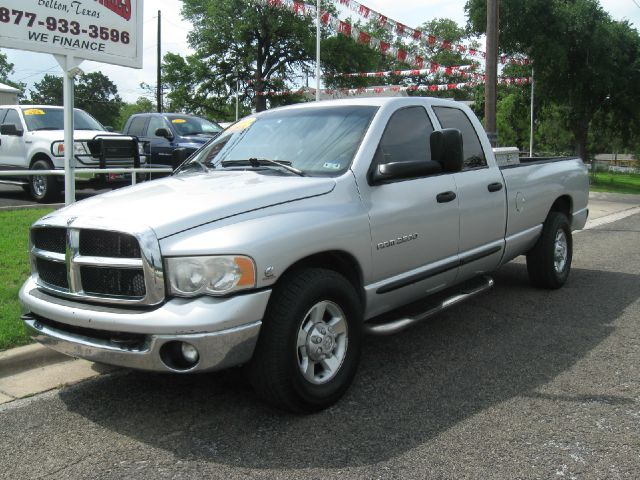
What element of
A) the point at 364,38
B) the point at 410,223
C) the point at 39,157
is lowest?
the point at 410,223

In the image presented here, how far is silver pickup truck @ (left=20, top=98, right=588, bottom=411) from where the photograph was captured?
3266 millimetres

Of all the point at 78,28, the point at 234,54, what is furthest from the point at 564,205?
the point at 234,54

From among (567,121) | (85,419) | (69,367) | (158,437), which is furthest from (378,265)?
(567,121)

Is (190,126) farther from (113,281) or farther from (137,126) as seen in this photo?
(113,281)

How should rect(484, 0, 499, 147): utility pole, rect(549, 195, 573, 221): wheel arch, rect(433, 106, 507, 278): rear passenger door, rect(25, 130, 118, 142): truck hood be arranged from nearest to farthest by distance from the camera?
rect(433, 106, 507, 278): rear passenger door < rect(549, 195, 573, 221): wheel arch < rect(25, 130, 118, 142): truck hood < rect(484, 0, 499, 147): utility pole

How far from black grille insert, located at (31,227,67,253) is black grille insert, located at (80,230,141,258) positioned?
0.65 feet

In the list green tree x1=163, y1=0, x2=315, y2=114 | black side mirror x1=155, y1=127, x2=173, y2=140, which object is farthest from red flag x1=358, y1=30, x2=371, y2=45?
green tree x1=163, y1=0, x2=315, y2=114

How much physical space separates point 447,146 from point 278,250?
1648 millimetres

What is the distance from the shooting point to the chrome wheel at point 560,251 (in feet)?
22.0

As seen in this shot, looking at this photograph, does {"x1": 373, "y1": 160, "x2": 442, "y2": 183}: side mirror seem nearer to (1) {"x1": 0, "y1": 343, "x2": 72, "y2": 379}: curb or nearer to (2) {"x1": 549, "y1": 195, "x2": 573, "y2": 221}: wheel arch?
(1) {"x1": 0, "y1": 343, "x2": 72, "y2": 379}: curb

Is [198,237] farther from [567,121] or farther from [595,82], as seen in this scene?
[567,121]

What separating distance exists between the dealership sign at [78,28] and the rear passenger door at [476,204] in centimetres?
340

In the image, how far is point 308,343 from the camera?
362 centimetres

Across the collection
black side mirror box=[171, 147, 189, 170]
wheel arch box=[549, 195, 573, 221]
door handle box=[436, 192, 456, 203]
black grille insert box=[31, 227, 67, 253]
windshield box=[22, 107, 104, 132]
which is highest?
windshield box=[22, 107, 104, 132]
